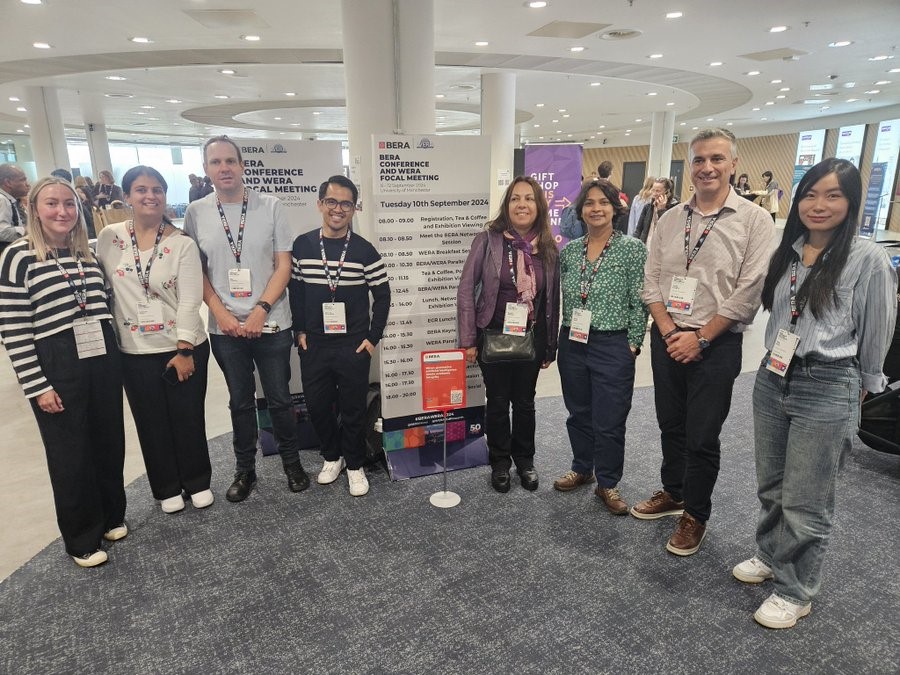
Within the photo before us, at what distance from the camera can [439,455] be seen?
3.45 meters

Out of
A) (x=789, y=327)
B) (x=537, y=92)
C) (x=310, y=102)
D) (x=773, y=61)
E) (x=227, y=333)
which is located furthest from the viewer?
(x=310, y=102)

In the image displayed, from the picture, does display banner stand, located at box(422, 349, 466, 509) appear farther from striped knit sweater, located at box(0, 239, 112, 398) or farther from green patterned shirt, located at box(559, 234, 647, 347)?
striped knit sweater, located at box(0, 239, 112, 398)

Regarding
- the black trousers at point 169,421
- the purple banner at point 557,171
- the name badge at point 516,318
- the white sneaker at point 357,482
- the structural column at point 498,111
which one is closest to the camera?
the black trousers at point 169,421

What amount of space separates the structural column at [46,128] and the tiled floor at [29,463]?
7.43m

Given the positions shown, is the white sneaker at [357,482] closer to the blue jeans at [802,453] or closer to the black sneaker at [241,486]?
the black sneaker at [241,486]

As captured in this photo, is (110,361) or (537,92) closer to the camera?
(110,361)

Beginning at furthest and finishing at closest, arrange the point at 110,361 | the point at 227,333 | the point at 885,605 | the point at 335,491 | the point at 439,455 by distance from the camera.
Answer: the point at 439,455 < the point at 335,491 < the point at 227,333 < the point at 110,361 < the point at 885,605

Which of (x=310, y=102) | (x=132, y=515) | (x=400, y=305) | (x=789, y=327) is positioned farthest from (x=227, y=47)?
(x=789, y=327)

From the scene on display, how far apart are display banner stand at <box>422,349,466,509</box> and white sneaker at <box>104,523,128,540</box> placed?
60.3 inches

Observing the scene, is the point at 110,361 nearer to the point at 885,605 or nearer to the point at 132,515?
the point at 132,515

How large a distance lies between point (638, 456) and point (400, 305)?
181 centimetres

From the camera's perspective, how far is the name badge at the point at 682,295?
2.32m

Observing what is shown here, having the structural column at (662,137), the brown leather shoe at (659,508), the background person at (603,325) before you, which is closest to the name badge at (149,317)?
the background person at (603,325)

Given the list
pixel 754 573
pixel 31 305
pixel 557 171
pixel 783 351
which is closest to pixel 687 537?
pixel 754 573
